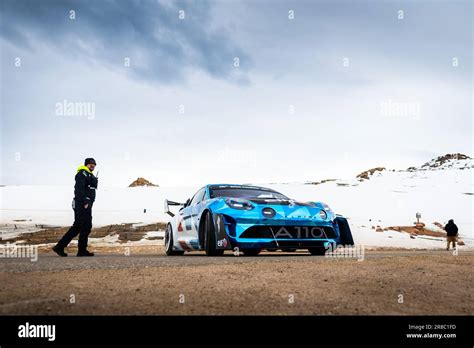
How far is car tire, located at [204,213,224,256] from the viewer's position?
7.93 m

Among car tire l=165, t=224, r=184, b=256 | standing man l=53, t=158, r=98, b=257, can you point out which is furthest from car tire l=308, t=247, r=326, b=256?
standing man l=53, t=158, r=98, b=257

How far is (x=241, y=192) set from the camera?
30.2 feet

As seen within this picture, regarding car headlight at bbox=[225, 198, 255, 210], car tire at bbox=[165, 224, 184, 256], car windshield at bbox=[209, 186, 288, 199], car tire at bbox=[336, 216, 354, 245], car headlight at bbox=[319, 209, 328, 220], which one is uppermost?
car windshield at bbox=[209, 186, 288, 199]

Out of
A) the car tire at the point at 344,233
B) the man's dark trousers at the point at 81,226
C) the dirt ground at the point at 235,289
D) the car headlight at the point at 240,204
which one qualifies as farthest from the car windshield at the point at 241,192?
the dirt ground at the point at 235,289

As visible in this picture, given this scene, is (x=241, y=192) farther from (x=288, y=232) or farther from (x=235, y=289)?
(x=235, y=289)

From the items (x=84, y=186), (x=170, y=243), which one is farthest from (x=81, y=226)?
(x=170, y=243)

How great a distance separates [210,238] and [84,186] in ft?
9.04

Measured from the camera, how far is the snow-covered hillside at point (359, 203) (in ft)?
86.6

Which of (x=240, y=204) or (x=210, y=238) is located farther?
(x=210, y=238)

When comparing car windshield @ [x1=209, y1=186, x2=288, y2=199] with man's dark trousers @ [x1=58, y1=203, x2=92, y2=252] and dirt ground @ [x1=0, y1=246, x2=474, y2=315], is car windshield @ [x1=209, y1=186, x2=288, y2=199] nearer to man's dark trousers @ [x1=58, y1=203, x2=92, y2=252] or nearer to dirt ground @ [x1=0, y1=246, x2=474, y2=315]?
man's dark trousers @ [x1=58, y1=203, x2=92, y2=252]

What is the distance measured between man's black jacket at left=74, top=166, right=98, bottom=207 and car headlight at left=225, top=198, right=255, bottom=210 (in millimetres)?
2918

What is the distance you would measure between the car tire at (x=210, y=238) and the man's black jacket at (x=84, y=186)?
246 cm
